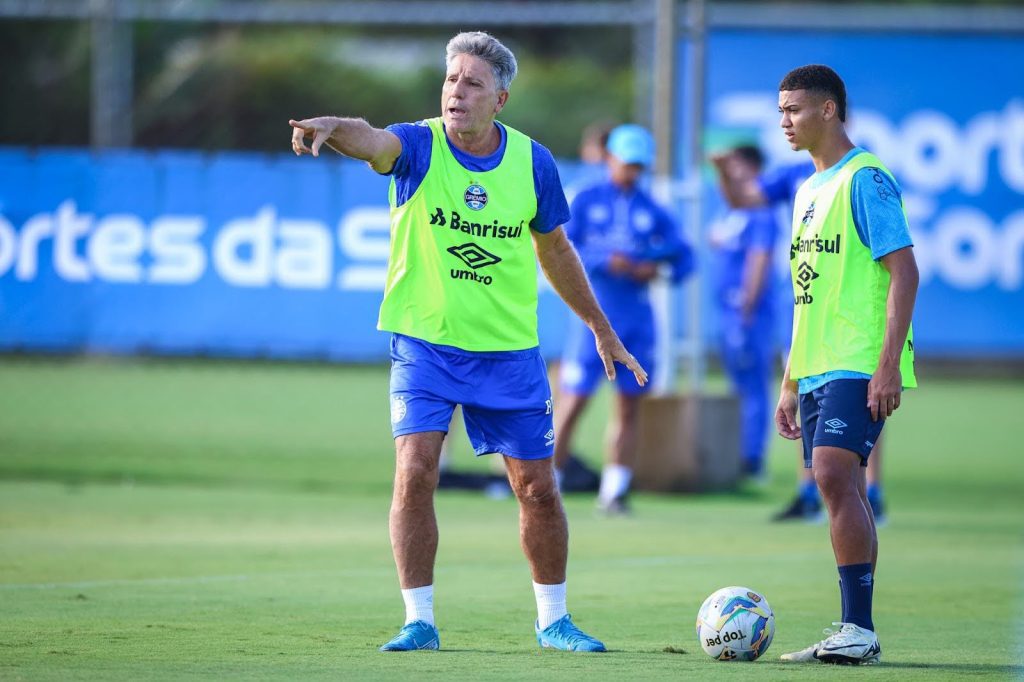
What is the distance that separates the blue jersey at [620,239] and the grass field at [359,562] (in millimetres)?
1597

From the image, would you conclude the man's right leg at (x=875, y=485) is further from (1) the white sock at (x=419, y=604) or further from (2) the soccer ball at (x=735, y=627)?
(1) the white sock at (x=419, y=604)

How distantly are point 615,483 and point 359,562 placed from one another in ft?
10.8

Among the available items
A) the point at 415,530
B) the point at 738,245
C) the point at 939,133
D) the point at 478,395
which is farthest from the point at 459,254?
the point at 939,133

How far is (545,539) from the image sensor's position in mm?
7043

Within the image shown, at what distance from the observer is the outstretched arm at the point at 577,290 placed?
23.7 feet

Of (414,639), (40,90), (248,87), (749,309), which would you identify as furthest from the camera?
(248,87)

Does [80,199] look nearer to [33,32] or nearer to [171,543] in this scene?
[171,543]

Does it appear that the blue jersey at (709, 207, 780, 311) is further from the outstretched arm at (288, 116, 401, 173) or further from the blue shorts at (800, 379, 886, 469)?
the outstretched arm at (288, 116, 401, 173)

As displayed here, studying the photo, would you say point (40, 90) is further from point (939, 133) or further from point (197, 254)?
point (939, 133)

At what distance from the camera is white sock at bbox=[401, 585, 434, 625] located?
22.1 feet

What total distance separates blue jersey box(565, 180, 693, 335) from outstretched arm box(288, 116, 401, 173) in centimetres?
624

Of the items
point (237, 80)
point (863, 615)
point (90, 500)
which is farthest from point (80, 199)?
point (237, 80)

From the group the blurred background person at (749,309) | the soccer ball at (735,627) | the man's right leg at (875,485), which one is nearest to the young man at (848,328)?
the soccer ball at (735,627)

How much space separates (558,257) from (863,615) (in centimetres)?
191
